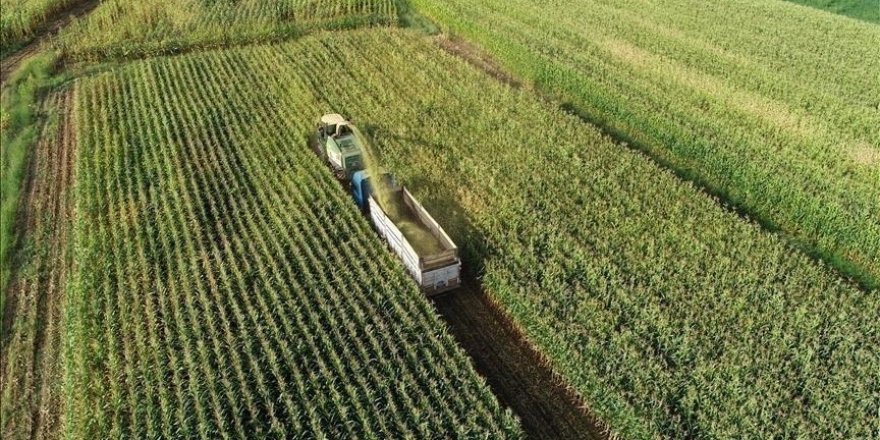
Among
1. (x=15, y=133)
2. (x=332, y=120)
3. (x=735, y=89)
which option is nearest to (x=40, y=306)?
(x=332, y=120)

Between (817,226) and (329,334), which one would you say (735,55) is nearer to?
(817,226)

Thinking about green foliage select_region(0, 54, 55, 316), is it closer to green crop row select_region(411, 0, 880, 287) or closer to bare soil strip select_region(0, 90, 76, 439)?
bare soil strip select_region(0, 90, 76, 439)

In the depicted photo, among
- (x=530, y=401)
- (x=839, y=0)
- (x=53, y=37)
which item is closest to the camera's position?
(x=530, y=401)

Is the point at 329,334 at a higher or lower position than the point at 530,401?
higher

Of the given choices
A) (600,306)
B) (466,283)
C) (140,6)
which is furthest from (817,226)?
(140,6)

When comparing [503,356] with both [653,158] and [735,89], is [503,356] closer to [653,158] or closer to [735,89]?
[653,158]

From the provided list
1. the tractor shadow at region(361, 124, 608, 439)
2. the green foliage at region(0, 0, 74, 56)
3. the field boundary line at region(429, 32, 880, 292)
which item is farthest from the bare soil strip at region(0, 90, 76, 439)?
the field boundary line at region(429, 32, 880, 292)
